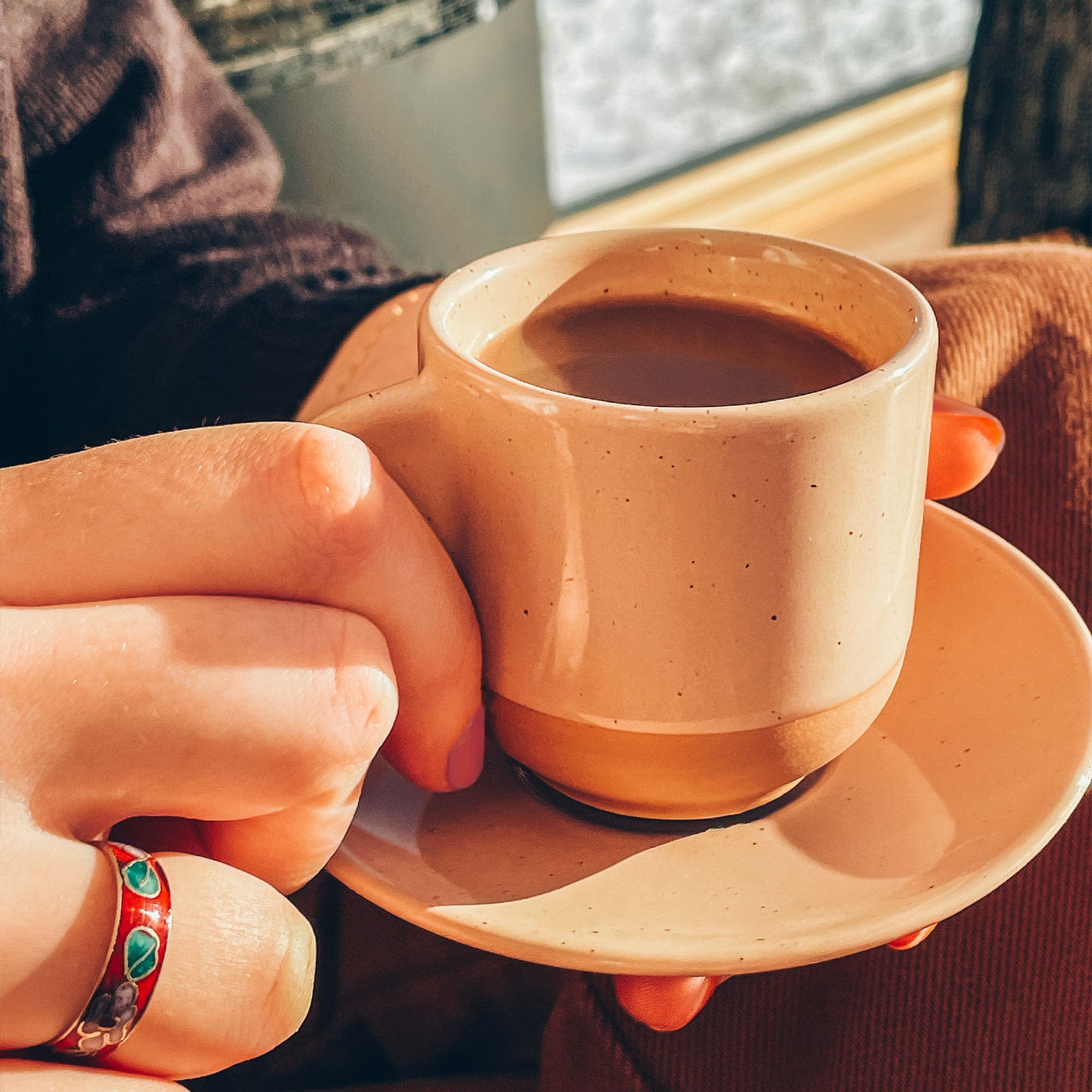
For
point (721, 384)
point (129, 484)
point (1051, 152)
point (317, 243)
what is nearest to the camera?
point (129, 484)

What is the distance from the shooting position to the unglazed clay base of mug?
412 millimetres

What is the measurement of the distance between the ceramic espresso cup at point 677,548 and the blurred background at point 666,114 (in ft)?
2.22

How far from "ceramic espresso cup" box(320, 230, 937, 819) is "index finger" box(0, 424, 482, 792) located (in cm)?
4

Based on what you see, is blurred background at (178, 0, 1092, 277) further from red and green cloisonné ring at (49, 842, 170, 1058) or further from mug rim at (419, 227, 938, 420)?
red and green cloisonné ring at (49, 842, 170, 1058)

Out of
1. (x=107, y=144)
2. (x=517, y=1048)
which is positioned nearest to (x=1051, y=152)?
(x=107, y=144)

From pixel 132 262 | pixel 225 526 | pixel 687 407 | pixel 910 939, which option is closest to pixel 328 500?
Answer: pixel 225 526

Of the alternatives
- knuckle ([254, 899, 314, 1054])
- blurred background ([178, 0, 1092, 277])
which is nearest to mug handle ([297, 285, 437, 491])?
knuckle ([254, 899, 314, 1054])

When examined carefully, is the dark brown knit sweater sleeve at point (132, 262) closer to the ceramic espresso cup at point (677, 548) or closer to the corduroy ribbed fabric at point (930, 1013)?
the ceramic espresso cup at point (677, 548)

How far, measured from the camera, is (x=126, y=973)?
34cm

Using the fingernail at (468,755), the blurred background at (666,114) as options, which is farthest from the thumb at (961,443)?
the blurred background at (666,114)

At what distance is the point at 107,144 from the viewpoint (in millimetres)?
799

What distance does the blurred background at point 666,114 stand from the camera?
1.23 meters

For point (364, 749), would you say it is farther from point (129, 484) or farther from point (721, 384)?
point (721, 384)

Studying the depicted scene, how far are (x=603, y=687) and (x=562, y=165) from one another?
206cm
